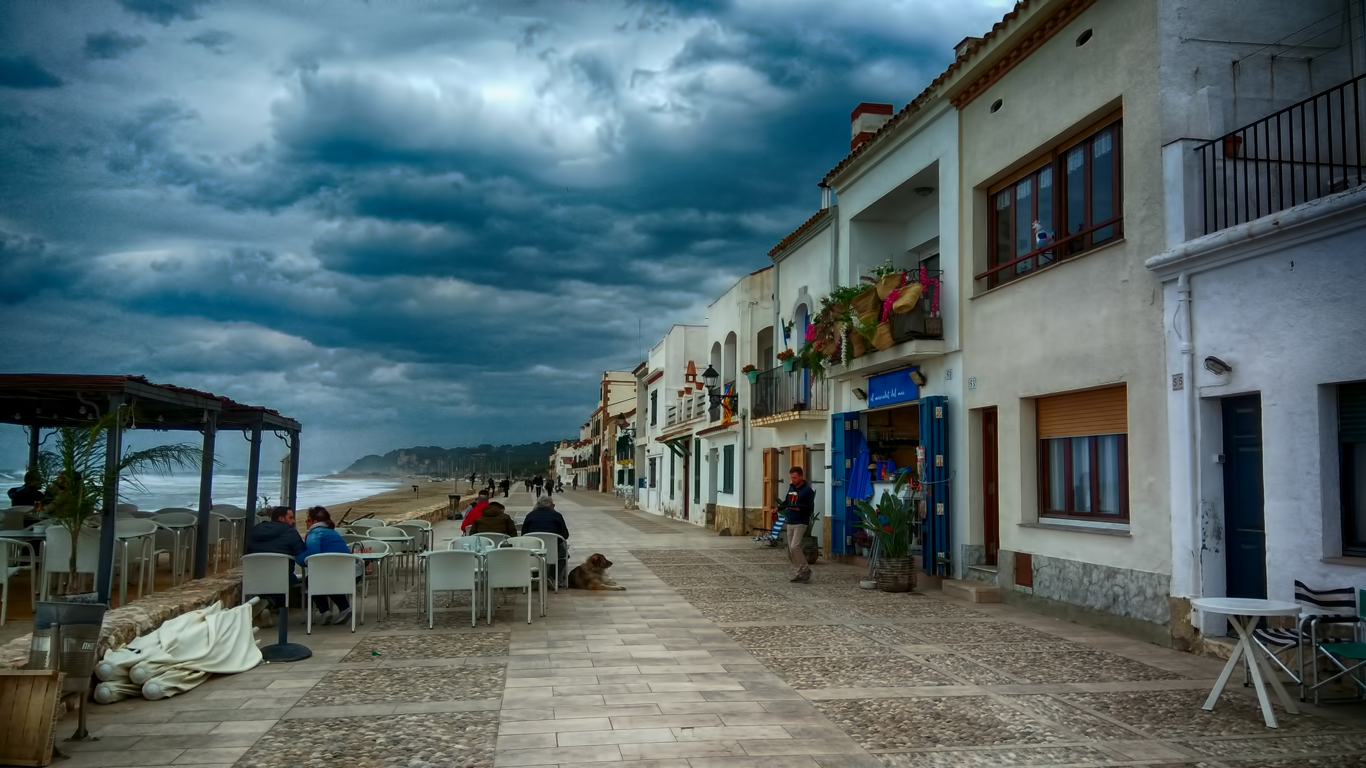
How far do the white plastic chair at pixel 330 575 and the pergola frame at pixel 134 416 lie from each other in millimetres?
1620

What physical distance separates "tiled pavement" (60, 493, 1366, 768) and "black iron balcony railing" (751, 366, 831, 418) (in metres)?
8.89

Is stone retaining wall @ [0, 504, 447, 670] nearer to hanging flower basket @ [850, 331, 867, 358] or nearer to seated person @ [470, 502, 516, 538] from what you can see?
seated person @ [470, 502, 516, 538]

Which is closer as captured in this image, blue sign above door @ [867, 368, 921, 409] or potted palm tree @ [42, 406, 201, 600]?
potted palm tree @ [42, 406, 201, 600]

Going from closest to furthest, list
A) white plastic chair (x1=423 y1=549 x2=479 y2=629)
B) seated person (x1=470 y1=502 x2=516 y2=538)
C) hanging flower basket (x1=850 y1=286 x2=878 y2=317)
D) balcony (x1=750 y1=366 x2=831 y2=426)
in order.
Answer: white plastic chair (x1=423 y1=549 x2=479 y2=629) → seated person (x1=470 y1=502 x2=516 y2=538) → hanging flower basket (x1=850 y1=286 x2=878 y2=317) → balcony (x1=750 y1=366 x2=831 y2=426)

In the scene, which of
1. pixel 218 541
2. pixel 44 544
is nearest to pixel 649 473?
pixel 218 541

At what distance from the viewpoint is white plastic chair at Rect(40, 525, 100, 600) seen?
8.77 m

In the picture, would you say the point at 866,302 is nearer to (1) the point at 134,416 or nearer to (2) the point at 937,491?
(2) the point at 937,491

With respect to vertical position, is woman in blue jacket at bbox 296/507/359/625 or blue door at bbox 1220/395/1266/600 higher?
blue door at bbox 1220/395/1266/600

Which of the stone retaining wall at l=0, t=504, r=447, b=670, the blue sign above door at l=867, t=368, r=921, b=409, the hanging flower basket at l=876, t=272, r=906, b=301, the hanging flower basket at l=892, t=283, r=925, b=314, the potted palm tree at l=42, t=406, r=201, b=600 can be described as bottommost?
the stone retaining wall at l=0, t=504, r=447, b=670

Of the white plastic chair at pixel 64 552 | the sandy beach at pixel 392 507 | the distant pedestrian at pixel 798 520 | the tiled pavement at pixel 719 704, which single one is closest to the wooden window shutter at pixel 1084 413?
the tiled pavement at pixel 719 704

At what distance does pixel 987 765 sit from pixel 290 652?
551cm

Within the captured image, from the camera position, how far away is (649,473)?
42125 mm

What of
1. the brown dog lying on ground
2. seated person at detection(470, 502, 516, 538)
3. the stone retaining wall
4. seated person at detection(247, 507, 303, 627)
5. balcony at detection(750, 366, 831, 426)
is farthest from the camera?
balcony at detection(750, 366, 831, 426)

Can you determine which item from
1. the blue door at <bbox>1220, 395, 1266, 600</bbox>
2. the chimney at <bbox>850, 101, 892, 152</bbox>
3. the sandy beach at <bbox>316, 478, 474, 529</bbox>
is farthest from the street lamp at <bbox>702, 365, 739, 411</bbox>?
the blue door at <bbox>1220, 395, 1266, 600</bbox>
